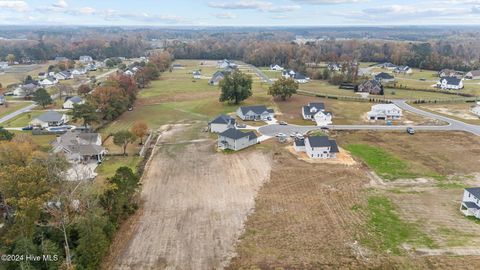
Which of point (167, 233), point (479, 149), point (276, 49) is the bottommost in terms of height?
point (167, 233)

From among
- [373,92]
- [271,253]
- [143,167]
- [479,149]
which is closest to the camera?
[271,253]

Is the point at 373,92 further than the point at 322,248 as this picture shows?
Yes

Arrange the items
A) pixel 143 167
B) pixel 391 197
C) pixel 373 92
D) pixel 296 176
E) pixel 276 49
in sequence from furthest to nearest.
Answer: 1. pixel 276 49
2. pixel 373 92
3. pixel 143 167
4. pixel 296 176
5. pixel 391 197

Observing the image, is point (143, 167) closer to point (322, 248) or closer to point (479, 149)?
point (322, 248)

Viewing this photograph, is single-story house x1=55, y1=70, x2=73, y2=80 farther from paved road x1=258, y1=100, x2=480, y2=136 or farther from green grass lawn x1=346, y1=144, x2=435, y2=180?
green grass lawn x1=346, y1=144, x2=435, y2=180

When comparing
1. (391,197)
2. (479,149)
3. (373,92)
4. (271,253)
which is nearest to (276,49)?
(373,92)
